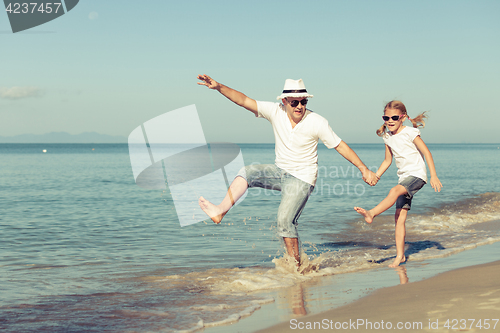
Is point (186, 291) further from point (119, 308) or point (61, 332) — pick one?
point (61, 332)

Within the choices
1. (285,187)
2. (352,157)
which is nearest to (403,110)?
(352,157)

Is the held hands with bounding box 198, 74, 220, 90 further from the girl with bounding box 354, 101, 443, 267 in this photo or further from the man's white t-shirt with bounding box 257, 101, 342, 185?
the girl with bounding box 354, 101, 443, 267

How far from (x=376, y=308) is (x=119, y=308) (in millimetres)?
2553

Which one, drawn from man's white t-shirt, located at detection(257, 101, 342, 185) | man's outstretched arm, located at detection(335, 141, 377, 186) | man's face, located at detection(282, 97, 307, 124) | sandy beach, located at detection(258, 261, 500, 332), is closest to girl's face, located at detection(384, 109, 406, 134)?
man's outstretched arm, located at detection(335, 141, 377, 186)

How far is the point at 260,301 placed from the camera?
4.39m

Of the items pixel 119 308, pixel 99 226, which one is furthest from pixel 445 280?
pixel 99 226

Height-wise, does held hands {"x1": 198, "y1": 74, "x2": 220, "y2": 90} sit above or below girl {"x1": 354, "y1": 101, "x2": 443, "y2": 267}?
above

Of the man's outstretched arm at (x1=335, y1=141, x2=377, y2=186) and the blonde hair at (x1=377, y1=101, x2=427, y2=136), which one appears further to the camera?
the blonde hair at (x1=377, y1=101, x2=427, y2=136)

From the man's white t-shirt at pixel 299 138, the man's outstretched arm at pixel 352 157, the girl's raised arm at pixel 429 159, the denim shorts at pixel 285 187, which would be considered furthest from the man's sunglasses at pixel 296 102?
the girl's raised arm at pixel 429 159

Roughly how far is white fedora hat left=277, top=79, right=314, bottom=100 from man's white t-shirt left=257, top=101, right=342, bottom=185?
0.90ft

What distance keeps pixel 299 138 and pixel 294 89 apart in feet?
1.87

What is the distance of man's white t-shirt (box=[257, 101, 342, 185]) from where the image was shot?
4.96m

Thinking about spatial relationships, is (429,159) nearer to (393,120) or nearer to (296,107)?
(393,120)

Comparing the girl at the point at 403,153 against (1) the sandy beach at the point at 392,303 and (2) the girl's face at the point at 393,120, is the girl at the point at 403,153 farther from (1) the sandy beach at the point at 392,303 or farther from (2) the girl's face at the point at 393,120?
(1) the sandy beach at the point at 392,303
